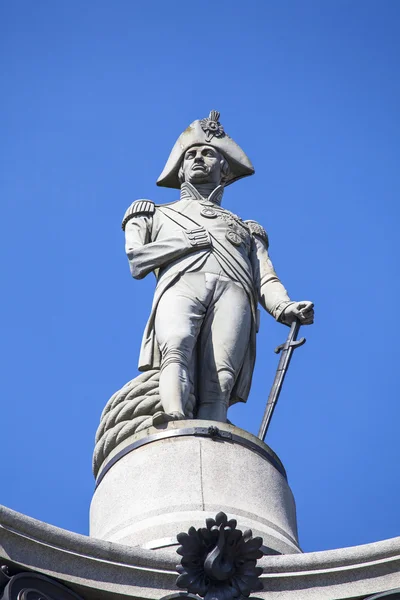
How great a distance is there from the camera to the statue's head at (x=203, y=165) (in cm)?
1534

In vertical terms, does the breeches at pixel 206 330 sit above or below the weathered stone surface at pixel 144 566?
above

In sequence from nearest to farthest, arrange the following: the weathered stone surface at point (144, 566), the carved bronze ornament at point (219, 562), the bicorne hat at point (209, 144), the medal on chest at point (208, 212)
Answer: the carved bronze ornament at point (219, 562), the weathered stone surface at point (144, 566), the medal on chest at point (208, 212), the bicorne hat at point (209, 144)

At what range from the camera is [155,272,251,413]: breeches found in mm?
12898

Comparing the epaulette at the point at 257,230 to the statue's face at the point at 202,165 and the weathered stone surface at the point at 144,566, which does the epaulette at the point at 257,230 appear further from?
the weathered stone surface at the point at 144,566

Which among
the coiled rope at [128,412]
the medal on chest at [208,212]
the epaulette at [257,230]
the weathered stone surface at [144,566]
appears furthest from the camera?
the epaulette at [257,230]

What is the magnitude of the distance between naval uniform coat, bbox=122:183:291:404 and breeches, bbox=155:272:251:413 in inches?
6.8

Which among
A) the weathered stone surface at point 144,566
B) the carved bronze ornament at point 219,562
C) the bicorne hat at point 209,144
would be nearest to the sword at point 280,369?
the bicorne hat at point 209,144

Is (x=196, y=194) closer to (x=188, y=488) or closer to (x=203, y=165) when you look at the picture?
(x=203, y=165)

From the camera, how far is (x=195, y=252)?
1391 centimetres

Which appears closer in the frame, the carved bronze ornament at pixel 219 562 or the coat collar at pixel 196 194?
the carved bronze ornament at pixel 219 562

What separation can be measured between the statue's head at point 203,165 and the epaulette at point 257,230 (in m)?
0.67

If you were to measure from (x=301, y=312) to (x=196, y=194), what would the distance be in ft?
6.61

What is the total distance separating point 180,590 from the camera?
982 centimetres

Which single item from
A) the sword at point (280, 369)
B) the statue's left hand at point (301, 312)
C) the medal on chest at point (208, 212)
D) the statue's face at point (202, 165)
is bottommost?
the sword at point (280, 369)
